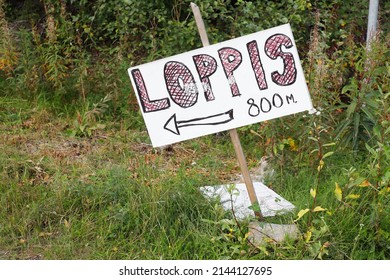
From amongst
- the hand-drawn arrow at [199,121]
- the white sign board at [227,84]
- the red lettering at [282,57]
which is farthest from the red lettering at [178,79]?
the red lettering at [282,57]

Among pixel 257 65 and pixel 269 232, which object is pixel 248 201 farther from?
pixel 257 65

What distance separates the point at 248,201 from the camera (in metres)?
4.12

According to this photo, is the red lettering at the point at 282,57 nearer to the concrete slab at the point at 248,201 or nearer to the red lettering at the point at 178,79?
the red lettering at the point at 178,79

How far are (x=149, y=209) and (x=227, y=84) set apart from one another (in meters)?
0.92

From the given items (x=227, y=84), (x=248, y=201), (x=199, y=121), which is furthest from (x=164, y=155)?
(x=227, y=84)

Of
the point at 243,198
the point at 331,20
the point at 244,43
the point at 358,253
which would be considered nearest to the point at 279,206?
the point at 243,198

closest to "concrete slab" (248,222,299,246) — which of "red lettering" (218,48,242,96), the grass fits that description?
the grass

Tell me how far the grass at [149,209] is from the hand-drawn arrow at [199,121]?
49cm

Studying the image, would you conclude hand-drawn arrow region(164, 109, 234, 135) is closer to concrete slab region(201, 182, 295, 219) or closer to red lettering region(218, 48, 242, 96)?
red lettering region(218, 48, 242, 96)

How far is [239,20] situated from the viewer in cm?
595

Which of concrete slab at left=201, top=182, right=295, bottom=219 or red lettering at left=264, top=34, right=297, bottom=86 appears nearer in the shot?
red lettering at left=264, top=34, right=297, bottom=86

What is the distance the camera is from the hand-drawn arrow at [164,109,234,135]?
12.0 feet

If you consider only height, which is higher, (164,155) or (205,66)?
(205,66)

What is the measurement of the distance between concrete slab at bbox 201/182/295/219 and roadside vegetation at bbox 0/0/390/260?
62 mm
